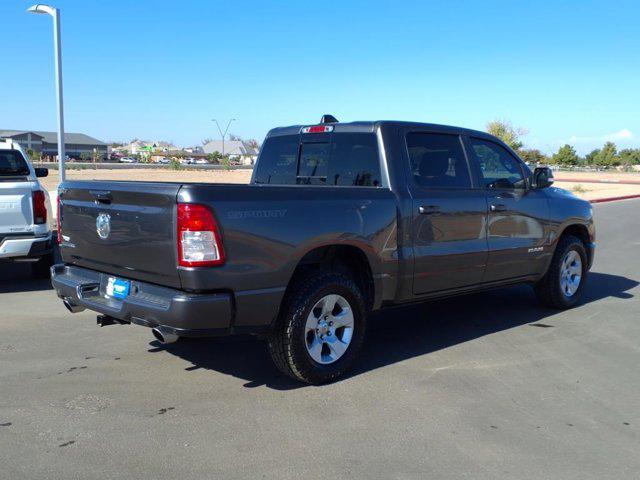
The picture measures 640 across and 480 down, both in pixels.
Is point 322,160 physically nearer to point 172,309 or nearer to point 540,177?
point 172,309

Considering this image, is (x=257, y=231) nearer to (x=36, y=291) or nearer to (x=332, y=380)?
(x=332, y=380)

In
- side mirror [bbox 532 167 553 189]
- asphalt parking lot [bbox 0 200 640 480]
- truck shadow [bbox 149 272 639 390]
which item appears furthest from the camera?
side mirror [bbox 532 167 553 189]

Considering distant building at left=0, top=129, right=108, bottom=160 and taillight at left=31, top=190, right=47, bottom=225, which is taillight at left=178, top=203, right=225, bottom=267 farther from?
distant building at left=0, top=129, right=108, bottom=160

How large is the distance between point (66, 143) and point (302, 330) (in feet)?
493

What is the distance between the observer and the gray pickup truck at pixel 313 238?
407 centimetres

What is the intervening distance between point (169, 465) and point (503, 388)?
102 inches

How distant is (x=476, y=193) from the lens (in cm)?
590

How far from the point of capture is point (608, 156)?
122m

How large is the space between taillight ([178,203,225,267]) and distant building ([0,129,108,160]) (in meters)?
123

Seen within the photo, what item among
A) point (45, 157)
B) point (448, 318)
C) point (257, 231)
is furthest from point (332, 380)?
point (45, 157)

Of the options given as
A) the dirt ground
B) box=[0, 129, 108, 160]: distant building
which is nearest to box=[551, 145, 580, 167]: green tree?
the dirt ground

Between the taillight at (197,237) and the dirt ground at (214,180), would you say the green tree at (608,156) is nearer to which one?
the dirt ground at (214,180)

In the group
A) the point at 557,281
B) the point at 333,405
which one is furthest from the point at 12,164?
the point at 557,281

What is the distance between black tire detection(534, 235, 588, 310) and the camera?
23.2 ft
